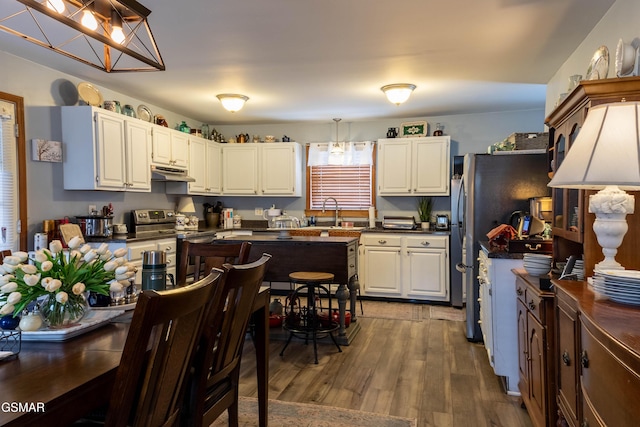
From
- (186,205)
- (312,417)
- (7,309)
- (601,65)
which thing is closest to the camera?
(7,309)

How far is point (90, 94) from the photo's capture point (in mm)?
3955

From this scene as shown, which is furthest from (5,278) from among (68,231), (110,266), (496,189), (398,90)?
(398,90)

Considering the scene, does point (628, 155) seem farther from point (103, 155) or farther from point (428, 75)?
point (103, 155)

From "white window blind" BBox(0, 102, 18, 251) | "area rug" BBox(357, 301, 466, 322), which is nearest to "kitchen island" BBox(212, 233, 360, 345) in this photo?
"area rug" BBox(357, 301, 466, 322)

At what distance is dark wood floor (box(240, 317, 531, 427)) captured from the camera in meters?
2.49

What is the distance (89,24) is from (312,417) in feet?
7.80

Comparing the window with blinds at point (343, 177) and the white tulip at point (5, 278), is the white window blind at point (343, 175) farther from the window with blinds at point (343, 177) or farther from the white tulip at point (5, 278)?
the white tulip at point (5, 278)

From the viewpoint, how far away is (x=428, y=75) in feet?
12.4

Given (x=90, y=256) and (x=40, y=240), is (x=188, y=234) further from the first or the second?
(x=90, y=256)

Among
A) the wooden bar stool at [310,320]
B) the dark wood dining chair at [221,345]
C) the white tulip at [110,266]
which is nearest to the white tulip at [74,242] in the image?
the white tulip at [110,266]

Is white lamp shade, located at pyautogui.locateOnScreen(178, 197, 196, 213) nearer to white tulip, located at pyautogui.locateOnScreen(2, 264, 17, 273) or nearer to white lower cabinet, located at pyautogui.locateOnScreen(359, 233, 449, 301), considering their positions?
white lower cabinet, located at pyautogui.locateOnScreen(359, 233, 449, 301)

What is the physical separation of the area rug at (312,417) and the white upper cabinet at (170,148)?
10.2ft

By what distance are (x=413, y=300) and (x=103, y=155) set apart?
12.6 feet

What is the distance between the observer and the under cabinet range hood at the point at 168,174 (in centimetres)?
462
